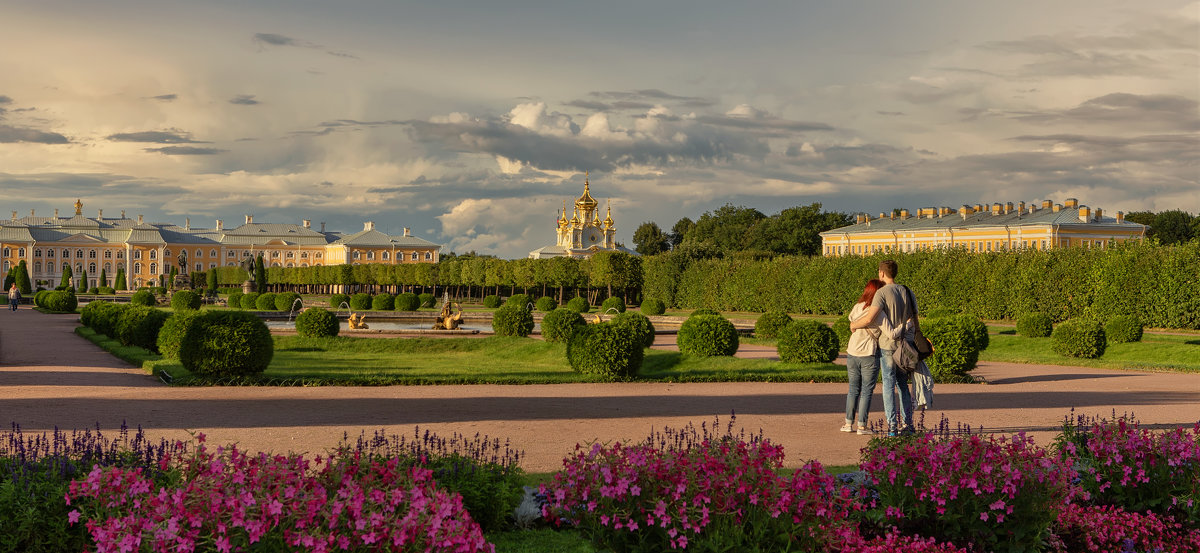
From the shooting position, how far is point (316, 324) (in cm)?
2130

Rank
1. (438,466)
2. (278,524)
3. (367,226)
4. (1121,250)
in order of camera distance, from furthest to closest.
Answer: (367,226) → (1121,250) → (438,466) → (278,524)

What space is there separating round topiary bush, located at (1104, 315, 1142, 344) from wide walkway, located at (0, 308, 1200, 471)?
6495 mm

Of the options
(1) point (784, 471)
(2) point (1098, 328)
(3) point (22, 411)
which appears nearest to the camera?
(1) point (784, 471)

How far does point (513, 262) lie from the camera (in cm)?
5784

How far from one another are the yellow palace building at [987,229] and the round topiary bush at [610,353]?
174 feet

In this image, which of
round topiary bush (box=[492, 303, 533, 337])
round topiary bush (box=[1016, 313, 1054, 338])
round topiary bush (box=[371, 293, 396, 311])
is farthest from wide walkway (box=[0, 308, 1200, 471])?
round topiary bush (box=[371, 293, 396, 311])

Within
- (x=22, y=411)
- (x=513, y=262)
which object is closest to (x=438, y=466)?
(x=22, y=411)

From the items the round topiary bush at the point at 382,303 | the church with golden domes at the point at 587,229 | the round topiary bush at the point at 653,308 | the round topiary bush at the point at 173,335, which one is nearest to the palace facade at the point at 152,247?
the church with golden domes at the point at 587,229

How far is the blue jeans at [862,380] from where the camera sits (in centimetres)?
845

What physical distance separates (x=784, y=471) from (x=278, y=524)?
3.88 meters

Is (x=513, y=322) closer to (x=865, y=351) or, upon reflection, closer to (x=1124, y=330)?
(x=1124, y=330)

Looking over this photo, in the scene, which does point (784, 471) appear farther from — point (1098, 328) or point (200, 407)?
point (1098, 328)

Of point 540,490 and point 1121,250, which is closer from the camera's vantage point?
point 540,490

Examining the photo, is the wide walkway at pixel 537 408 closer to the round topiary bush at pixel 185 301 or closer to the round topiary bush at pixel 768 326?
the round topiary bush at pixel 768 326
